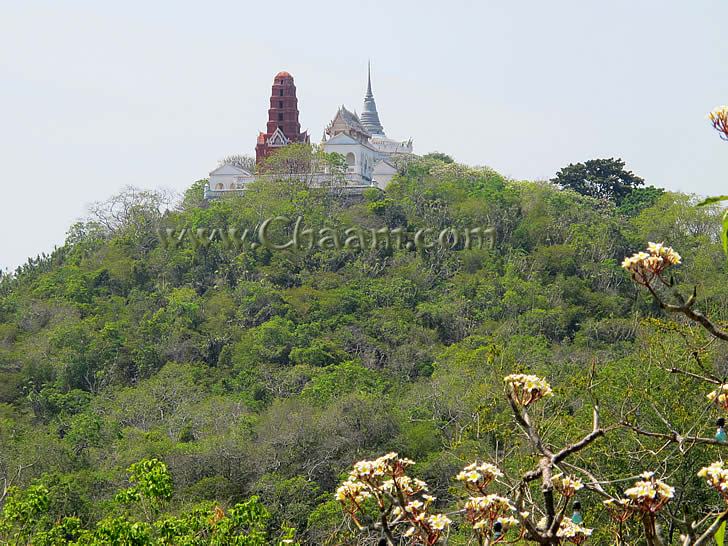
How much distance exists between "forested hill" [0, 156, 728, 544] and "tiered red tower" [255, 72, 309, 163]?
3.01 m

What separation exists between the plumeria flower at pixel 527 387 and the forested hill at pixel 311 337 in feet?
36.3

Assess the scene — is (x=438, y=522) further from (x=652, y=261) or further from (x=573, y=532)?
(x=652, y=261)

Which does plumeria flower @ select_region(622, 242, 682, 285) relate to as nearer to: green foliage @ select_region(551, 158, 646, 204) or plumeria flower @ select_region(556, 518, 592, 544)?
plumeria flower @ select_region(556, 518, 592, 544)

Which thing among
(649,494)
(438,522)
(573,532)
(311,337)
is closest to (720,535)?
(649,494)

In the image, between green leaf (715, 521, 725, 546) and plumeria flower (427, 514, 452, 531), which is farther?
plumeria flower (427, 514, 452, 531)

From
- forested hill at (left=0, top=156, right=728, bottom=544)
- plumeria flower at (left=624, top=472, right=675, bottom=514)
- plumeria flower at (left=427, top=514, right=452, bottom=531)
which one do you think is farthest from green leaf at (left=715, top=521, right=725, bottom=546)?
forested hill at (left=0, top=156, right=728, bottom=544)

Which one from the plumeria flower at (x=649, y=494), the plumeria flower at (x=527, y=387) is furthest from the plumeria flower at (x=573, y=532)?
the plumeria flower at (x=527, y=387)

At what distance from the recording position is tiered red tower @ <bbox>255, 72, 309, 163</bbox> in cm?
4606

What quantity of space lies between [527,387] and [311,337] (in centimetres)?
3065

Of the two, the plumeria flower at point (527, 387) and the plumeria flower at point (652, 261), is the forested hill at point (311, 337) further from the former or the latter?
the plumeria flower at point (652, 261)

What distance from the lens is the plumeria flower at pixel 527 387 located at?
4559mm

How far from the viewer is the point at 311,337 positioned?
3512 cm

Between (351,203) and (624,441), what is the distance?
2897cm

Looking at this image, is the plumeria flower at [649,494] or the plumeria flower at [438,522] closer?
the plumeria flower at [649,494]
